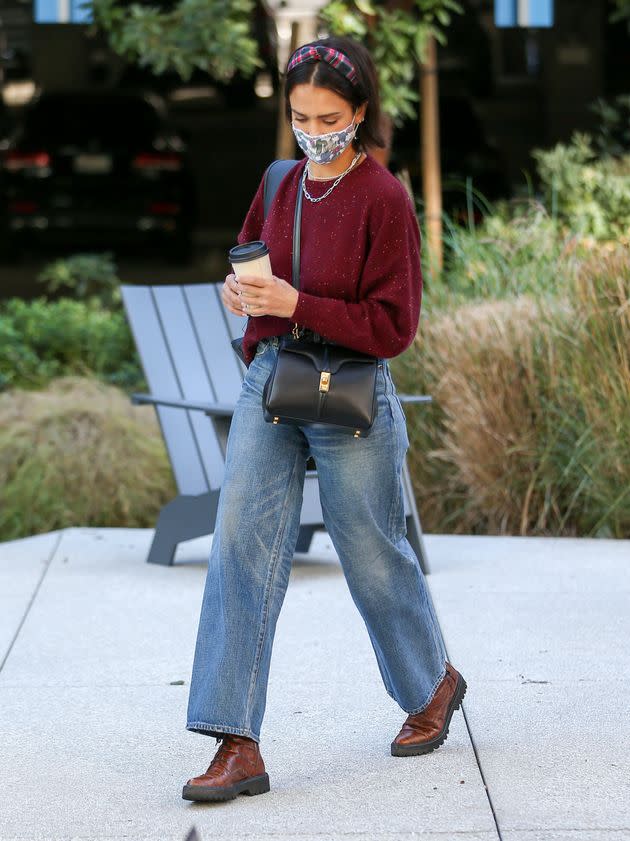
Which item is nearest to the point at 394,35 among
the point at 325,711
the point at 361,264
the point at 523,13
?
the point at 523,13

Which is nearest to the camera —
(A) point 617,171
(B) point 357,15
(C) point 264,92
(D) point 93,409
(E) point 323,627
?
(E) point 323,627

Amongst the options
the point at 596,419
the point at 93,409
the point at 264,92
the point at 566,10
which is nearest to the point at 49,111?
the point at 264,92

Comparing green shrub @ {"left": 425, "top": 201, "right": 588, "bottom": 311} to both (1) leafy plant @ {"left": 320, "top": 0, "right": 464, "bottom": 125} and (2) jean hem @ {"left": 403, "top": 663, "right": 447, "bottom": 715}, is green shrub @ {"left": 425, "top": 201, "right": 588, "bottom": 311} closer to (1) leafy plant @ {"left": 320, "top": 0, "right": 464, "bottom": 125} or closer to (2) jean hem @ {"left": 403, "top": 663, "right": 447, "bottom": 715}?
(1) leafy plant @ {"left": 320, "top": 0, "right": 464, "bottom": 125}

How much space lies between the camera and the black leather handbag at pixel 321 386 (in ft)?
9.92

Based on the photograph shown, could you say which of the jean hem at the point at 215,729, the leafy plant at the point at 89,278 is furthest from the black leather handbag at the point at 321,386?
the leafy plant at the point at 89,278

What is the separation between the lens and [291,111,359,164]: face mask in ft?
9.94

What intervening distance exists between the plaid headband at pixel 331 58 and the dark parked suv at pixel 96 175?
29.5 ft

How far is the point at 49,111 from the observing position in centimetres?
1197

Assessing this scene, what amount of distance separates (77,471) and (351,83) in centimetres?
399

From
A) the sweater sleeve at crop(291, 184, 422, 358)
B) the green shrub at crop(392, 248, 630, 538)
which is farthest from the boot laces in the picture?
the green shrub at crop(392, 248, 630, 538)

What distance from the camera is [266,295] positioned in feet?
9.52

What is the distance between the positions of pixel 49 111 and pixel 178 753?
30.6ft

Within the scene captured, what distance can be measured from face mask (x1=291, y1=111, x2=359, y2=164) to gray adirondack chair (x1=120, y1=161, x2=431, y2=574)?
2.37 meters

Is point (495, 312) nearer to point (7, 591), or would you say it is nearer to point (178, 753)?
point (7, 591)
